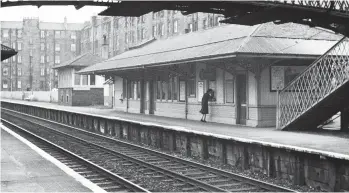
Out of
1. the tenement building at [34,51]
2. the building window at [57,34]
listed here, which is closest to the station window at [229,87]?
the tenement building at [34,51]

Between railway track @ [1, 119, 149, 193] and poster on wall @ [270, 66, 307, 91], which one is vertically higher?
poster on wall @ [270, 66, 307, 91]

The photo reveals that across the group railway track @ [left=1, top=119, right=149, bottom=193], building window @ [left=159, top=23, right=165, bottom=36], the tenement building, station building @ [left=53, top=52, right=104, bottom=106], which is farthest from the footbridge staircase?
the tenement building

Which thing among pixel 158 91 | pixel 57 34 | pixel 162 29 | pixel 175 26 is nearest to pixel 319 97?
pixel 158 91

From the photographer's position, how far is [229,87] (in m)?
19.5

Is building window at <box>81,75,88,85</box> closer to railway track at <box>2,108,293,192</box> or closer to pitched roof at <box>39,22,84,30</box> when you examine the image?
railway track at <box>2,108,293,192</box>

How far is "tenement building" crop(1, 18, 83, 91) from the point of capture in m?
89.7

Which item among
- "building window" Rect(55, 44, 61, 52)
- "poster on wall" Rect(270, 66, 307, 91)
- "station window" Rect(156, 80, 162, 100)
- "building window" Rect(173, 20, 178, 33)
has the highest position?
"building window" Rect(55, 44, 61, 52)

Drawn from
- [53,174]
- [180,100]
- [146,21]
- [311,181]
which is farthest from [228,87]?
[146,21]

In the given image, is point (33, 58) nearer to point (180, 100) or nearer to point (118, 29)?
point (118, 29)

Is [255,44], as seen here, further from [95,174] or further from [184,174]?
[95,174]

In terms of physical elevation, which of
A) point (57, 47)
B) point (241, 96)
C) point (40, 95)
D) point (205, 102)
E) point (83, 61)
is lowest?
point (205, 102)

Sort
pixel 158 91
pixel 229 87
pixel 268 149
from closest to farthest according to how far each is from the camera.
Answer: pixel 268 149, pixel 229 87, pixel 158 91

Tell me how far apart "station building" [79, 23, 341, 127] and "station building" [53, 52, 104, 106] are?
58.9 feet

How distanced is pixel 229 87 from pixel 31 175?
466 inches
